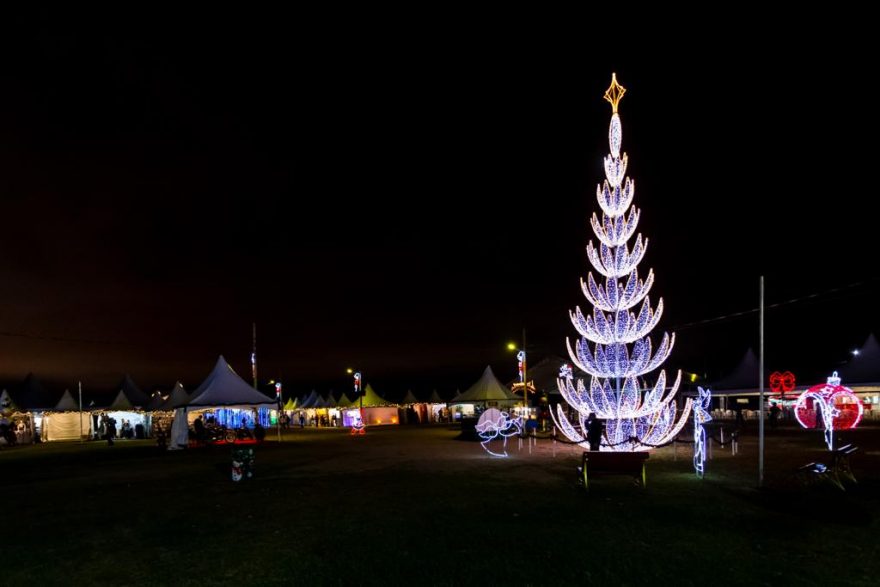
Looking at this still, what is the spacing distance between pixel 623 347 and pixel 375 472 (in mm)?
7922

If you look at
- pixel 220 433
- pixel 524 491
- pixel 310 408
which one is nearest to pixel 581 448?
pixel 524 491

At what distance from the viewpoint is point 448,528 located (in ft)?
29.4

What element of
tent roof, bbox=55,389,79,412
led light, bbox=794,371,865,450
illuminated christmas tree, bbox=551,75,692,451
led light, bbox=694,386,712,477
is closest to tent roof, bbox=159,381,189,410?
tent roof, bbox=55,389,79,412

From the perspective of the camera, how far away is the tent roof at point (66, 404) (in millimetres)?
46406

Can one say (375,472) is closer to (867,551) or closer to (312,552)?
(312,552)

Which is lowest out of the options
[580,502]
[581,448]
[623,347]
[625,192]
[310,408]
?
[310,408]

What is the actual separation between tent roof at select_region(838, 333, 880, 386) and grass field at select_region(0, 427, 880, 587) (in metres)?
22.3

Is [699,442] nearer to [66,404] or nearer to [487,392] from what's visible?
[487,392]

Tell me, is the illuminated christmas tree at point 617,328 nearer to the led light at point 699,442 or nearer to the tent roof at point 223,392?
the led light at point 699,442

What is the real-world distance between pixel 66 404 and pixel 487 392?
101 ft

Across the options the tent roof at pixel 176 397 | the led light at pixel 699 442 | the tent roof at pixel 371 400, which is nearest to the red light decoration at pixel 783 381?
the led light at pixel 699 442

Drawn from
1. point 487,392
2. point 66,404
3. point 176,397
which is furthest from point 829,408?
point 66,404

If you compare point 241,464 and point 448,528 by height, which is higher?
point 448,528

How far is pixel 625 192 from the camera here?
18.7 metres
